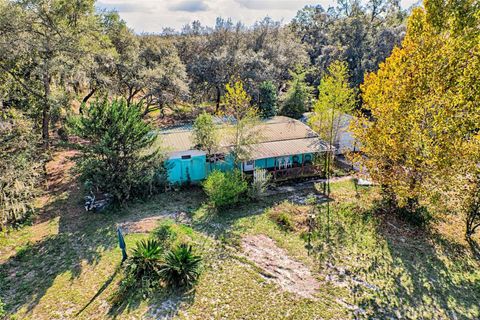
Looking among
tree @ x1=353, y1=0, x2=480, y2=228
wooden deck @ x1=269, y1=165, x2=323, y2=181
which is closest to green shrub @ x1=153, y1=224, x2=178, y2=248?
wooden deck @ x1=269, y1=165, x2=323, y2=181

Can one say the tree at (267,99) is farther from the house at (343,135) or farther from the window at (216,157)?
the window at (216,157)

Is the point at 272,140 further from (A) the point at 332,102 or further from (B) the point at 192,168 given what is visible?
(B) the point at 192,168

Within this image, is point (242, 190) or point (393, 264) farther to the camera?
point (242, 190)

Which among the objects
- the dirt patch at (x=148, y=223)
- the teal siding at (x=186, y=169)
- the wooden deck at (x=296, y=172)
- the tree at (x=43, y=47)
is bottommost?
the dirt patch at (x=148, y=223)

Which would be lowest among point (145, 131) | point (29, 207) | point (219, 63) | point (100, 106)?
point (29, 207)

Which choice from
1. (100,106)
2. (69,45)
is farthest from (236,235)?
(69,45)

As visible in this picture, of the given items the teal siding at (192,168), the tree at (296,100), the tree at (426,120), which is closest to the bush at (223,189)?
the teal siding at (192,168)

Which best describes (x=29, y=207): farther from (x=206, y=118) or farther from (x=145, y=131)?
(x=206, y=118)
